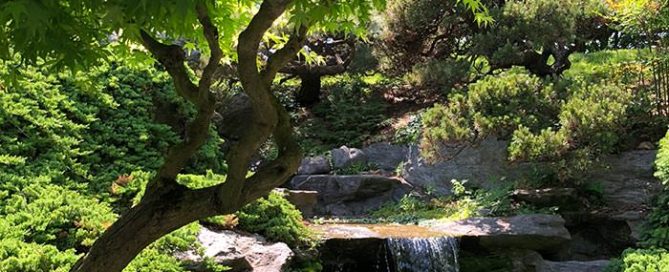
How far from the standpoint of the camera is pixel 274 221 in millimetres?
6746

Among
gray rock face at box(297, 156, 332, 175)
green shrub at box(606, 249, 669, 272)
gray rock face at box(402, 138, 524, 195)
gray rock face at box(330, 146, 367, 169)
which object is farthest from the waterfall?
gray rock face at box(330, 146, 367, 169)

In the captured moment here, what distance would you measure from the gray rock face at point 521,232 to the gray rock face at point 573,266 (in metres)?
0.32

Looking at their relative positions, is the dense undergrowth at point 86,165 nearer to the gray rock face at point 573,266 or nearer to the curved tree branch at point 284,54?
the curved tree branch at point 284,54

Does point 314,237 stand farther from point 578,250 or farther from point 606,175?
point 606,175

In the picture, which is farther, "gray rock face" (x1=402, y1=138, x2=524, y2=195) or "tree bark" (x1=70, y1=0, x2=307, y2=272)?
"gray rock face" (x1=402, y1=138, x2=524, y2=195)

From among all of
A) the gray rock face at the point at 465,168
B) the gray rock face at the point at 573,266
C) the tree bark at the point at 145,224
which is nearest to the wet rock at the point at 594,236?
the gray rock face at the point at 573,266

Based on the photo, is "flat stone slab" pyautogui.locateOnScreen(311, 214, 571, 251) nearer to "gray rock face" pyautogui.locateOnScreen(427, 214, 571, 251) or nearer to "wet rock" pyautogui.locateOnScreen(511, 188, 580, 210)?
"gray rock face" pyautogui.locateOnScreen(427, 214, 571, 251)

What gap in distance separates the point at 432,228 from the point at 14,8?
303 inches

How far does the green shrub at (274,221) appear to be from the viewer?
6684mm

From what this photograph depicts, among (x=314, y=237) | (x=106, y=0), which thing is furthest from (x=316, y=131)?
(x=106, y=0)

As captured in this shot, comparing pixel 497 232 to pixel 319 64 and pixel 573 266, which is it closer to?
pixel 573 266

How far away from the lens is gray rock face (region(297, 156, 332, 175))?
481 inches

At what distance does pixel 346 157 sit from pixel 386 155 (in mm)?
874

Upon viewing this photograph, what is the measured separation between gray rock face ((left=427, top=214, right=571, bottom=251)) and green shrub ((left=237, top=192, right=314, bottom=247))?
2251 millimetres
